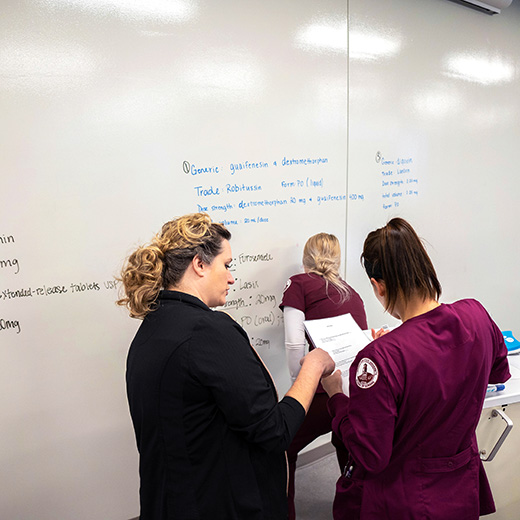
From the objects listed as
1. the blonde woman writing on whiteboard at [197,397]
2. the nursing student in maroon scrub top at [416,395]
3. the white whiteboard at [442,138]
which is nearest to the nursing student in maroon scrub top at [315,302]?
the white whiteboard at [442,138]

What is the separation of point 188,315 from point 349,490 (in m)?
0.76

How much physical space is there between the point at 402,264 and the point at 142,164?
1243mm

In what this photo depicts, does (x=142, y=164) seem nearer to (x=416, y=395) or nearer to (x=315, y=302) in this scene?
(x=315, y=302)

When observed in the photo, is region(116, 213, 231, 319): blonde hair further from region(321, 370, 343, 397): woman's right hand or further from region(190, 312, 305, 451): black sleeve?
region(321, 370, 343, 397): woman's right hand

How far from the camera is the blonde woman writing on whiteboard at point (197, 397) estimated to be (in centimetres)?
116

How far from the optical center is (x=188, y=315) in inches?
46.9

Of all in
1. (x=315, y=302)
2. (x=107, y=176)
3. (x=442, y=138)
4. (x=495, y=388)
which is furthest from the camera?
(x=442, y=138)

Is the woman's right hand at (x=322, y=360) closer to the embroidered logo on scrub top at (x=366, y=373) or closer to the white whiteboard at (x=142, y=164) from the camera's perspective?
the embroidered logo on scrub top at (x=366, y=373)

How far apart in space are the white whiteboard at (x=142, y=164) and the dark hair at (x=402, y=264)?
45.4 inches

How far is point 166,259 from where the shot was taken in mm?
1291

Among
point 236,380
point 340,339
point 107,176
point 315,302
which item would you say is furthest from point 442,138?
point 236,380

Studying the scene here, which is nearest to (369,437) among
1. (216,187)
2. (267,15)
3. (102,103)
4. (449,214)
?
(216,187)

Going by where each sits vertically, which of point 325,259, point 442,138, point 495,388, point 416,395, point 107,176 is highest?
point 442,138

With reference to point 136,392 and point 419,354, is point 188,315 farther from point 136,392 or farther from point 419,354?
point 419,354
